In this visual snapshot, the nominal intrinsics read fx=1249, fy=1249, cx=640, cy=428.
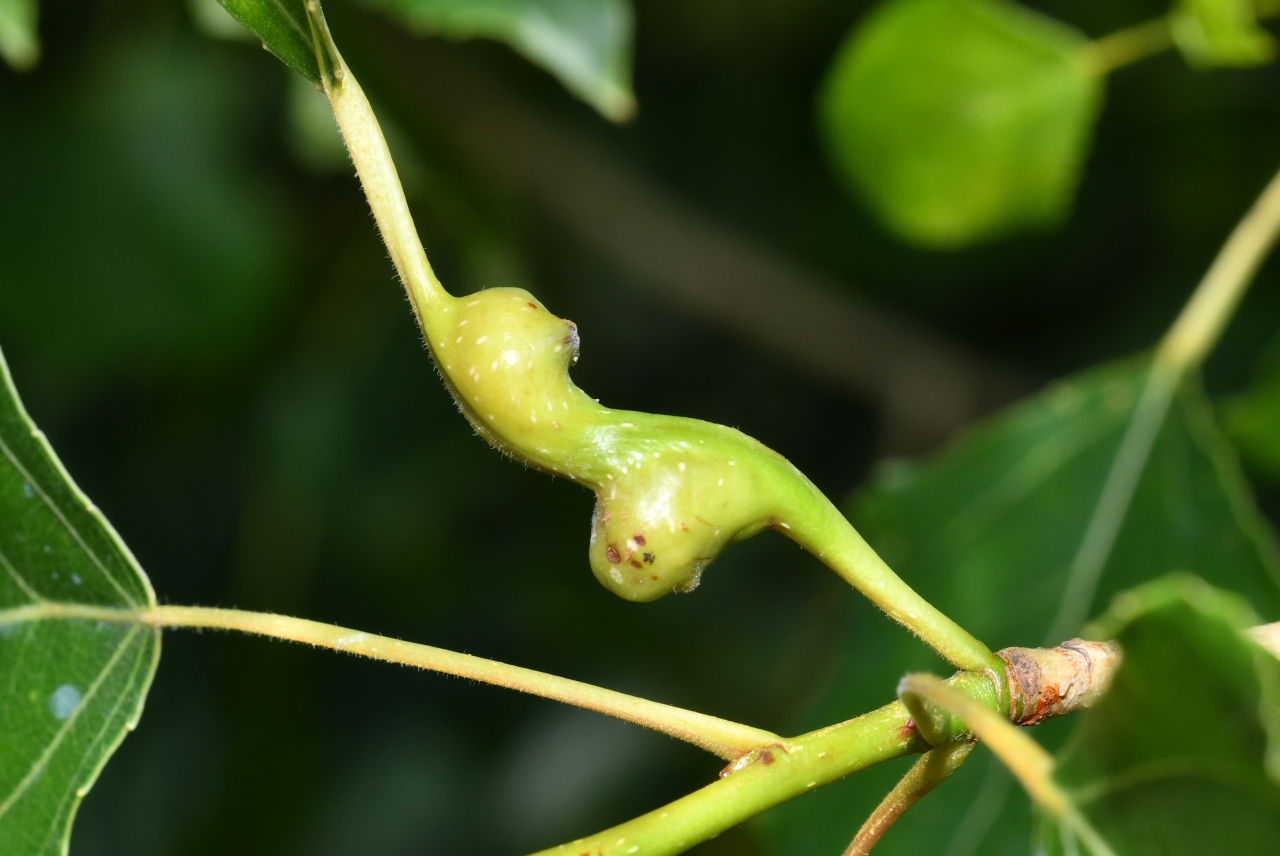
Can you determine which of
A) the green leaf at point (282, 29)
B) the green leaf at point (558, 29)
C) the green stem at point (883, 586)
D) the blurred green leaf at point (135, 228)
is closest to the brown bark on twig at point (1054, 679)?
the green stem at point (883, 586)

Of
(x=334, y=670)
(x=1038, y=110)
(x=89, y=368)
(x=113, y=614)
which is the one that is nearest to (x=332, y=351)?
(x=89, y=368)

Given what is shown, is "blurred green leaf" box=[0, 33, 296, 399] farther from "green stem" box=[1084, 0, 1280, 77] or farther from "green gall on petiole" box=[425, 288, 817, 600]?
"green gall on petiole" box=[425, 288, 817, 600]

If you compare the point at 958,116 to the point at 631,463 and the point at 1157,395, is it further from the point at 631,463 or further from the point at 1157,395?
the point at 631,463

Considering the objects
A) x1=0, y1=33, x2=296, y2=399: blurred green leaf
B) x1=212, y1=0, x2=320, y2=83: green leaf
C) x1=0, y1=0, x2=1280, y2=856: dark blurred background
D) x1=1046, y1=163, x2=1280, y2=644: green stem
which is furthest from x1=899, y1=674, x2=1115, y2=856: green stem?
x1=0, y1=33, x2=296, y2=399: blurred green leaf

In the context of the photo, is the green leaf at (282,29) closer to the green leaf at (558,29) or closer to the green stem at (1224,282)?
the green leaf at (558,29)

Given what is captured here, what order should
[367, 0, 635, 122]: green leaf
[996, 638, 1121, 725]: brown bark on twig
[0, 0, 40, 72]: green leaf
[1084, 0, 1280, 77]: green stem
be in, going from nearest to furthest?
[996, 638, 1121, 725]: brown bark on twig
[0, 0, 40, 72]: green leaf
[367, 0, 635, 122]: green leaf
[1084, 0, 1280, 77]: green stem

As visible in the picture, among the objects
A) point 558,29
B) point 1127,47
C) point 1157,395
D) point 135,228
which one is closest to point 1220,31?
point 1127,47

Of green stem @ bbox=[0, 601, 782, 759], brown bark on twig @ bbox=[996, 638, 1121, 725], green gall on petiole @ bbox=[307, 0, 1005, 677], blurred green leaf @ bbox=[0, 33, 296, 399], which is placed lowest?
green stem @ bbox=[0, 601, 782, 759]
